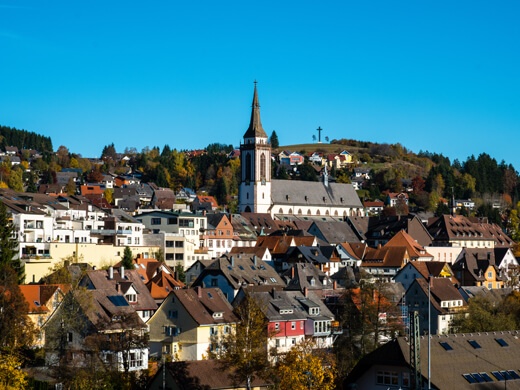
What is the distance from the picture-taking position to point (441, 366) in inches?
2014

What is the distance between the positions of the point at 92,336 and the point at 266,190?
317 ft

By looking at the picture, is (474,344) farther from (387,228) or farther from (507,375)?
(387,228)

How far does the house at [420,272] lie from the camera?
9112cm

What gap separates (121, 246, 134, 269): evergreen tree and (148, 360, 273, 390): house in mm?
33315

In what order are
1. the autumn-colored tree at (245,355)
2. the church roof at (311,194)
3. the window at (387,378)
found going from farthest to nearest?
1. the church roof at (311,194)
2. the window at (387,378)
3. the autumn-colored tree at (245,355)

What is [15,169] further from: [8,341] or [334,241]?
[8,341]

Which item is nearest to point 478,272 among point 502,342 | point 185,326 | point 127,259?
point 127,259

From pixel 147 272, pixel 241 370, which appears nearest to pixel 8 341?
pixel 241 370

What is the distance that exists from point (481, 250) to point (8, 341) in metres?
67.7

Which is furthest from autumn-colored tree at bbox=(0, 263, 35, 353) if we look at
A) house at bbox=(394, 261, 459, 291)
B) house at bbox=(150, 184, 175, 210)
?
house at bbox=(150, 184, 175, 210)

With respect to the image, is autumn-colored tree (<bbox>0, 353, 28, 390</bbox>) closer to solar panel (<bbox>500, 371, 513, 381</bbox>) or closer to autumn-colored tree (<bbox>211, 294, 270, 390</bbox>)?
autumn-colored tree (<bbox>211, 294, 270, 390</bbox>)

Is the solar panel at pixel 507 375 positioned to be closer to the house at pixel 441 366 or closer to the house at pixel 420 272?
the house at pixel 441 366

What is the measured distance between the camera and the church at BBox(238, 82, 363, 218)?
14975 centimetres

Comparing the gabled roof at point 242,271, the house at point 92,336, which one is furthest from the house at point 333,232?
the house at point 92,336
